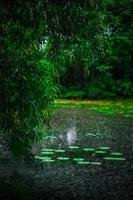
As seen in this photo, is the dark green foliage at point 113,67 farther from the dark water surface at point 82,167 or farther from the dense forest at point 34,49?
the dense forest at point 34,49

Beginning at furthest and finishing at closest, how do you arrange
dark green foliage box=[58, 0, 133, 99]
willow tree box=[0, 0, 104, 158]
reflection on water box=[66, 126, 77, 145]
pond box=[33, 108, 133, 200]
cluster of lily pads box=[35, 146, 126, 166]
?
dark green foliage box=[58, 0, 133, 99]
reflection on water box=[66, 126, 77, 145]
cluster of lily pads box=[35, 146, 126, 166]
pond box=[33, 108, 133, 200]
willow tree box=[0, 0, 104, 158]

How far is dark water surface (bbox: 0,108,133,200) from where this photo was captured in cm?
827

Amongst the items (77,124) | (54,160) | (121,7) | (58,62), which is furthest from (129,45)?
(58,62)

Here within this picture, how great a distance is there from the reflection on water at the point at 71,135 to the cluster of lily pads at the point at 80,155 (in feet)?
3.47

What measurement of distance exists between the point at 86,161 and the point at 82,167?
1.83 ft

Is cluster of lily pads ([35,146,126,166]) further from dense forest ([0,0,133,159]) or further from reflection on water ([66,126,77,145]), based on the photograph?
dense forest ([0,0,133,159])

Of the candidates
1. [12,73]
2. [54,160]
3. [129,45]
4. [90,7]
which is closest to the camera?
[12,73]

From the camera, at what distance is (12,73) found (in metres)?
7.16

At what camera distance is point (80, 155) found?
11.6 metres

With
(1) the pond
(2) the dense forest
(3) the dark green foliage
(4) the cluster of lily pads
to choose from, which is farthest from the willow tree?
(3) the dark green foliage

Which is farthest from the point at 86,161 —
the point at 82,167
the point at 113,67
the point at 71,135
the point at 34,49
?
the point at 113,67

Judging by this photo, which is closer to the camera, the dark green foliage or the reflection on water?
the reflection on water

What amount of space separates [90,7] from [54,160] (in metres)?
3.99

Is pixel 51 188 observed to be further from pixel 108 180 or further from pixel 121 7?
pixel 121 7
